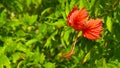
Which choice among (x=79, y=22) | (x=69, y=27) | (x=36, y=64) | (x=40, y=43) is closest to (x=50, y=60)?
(x=40, y=43)

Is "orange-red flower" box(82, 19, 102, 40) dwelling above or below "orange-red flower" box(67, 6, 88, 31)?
below

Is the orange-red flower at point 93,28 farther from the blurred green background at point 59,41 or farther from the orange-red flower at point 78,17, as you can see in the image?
the blurred green background at point 59,41

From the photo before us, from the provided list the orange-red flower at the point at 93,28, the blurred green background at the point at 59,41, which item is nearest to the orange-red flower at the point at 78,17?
the orange-red flower at the point at 93,28

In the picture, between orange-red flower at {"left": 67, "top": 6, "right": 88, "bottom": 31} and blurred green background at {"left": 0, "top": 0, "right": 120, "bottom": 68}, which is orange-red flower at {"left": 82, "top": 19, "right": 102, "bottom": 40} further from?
blurred green background at {"left": 0, "top": 0, "right": 120, "bottom": 68}

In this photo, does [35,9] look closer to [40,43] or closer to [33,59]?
[40,43]

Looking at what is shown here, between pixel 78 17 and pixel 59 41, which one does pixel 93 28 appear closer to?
pixel 78 17

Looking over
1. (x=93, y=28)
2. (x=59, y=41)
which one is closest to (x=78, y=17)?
(x=93, y=28)

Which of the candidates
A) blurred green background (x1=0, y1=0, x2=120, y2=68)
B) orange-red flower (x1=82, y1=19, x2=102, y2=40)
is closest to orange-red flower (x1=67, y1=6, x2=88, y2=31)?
orange-red flower (x1=82, y1=19, x2=102, y2=40)
